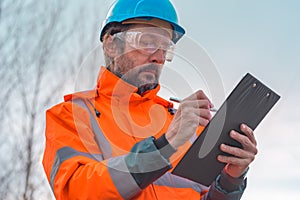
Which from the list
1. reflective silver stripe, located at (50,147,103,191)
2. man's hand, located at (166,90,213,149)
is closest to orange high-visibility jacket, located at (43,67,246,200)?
reflective silver stripe, located at (50,147,103,191)

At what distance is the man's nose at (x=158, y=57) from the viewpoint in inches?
123

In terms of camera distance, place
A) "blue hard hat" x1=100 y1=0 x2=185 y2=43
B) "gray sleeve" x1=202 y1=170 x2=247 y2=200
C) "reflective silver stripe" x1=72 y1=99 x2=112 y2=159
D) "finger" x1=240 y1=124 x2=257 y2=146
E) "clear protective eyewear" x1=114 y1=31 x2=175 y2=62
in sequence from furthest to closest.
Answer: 1. "blue hard hat" x1=100 y1=0 x2=185 y2=43
2. "clear protective eyewear" x1=114 y1=31 x2=175 y2=62
3. "gray sleeve" x1=202 y1=170 x2=247 y2=200
4. "reflective silver stripe" x1=72 y1=99 x2=112 y2=159
5. "finger" x1=240 y1=124 x2=257 y2=146

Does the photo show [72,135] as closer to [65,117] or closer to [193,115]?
[65,117]

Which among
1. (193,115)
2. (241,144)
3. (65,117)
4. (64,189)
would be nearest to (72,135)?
(65,117)

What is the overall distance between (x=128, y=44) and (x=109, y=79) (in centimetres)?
28

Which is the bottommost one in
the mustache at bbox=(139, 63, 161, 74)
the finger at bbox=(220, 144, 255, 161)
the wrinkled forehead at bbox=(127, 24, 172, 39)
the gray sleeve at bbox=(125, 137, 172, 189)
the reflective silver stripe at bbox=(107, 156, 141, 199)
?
the reflective silver stripe at bbox=(107, 156, 141, 199)

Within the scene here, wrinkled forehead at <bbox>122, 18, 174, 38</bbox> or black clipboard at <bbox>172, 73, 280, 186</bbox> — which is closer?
black clipboard at <bbox>172, 73, 280, 186</bbox>

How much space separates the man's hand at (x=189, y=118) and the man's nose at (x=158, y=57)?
65cm

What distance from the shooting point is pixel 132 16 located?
129 inches

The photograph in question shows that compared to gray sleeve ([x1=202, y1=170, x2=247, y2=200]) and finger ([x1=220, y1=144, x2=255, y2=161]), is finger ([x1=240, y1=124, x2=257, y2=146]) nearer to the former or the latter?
finger ([x1=220, y1=144, x2=255, y2=161])

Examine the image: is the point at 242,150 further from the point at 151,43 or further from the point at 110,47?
the point at 110,47

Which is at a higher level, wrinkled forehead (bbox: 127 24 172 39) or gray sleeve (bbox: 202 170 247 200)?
wrinkled forehead (bbox: 127 24 172 39)

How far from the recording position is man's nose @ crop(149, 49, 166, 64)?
3117mm

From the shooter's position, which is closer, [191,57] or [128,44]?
[191,57]
